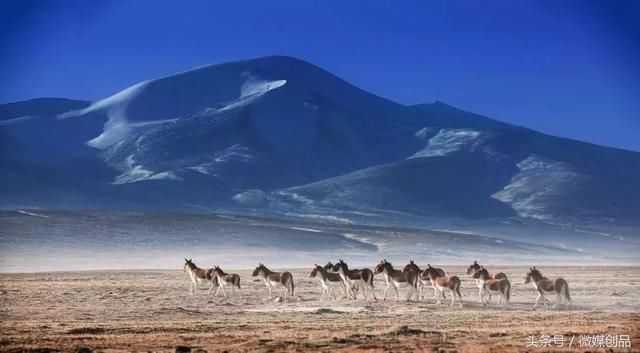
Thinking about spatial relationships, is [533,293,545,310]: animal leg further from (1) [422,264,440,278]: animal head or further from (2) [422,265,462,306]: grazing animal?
(1) [422,264,440,278]: animal head

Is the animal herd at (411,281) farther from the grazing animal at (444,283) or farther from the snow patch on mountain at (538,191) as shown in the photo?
the snow patch on mountain at (538,191)

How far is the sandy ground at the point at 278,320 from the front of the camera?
738 inches

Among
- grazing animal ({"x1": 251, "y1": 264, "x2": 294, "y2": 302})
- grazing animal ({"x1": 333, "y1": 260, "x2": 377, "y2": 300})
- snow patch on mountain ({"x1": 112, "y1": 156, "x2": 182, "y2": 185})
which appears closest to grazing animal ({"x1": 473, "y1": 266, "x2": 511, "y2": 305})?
grazing animal ({"x1": 333, "y1": 260, "x2": 377, "y2": 300})

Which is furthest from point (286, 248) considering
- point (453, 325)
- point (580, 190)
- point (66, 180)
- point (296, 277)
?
point (580, 190)

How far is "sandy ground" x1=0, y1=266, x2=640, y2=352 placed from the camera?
1873 centimetres

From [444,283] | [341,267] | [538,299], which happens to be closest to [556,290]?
[538,299]

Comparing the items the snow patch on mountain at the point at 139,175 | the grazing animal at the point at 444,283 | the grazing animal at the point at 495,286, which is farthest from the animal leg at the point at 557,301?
the snow patch on mountain at the point at 139,175

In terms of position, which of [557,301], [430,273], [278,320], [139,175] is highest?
[139,175]

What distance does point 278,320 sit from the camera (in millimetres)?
24562

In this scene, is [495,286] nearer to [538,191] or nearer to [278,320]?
[278,320]

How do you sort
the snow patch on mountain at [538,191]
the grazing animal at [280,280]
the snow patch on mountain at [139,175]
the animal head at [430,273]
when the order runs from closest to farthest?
the animal head at [430,273], the grazing animal at [280,280], the snow patch on mountain at [538,191], the snow patch on mountain at [139,175]

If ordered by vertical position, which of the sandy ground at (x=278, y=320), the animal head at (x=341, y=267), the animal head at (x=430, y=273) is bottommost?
the sandy ground at (x=278, y=320)

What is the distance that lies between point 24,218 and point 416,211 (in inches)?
3462

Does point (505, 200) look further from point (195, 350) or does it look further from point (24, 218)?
point (195, 350)
